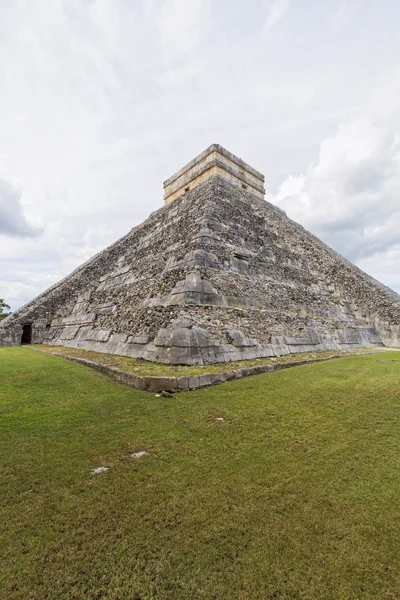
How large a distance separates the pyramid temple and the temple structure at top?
3.8 inches

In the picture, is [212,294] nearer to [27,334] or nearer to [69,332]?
[69,332]

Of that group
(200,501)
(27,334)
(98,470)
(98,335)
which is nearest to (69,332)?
(98,335)

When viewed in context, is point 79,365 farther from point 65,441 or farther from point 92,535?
point 92,535

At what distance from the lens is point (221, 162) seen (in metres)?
16.9

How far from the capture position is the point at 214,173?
53.6 feet

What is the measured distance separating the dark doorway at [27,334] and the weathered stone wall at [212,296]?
0.90ft

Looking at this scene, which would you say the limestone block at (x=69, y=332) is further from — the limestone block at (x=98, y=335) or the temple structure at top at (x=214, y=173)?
the temple structure at top at (x=214, y=173)

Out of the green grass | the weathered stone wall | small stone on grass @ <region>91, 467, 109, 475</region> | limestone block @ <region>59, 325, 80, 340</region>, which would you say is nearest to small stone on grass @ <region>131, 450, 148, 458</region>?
the green grass

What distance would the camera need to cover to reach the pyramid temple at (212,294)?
813 centimetres

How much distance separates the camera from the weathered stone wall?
809 cm

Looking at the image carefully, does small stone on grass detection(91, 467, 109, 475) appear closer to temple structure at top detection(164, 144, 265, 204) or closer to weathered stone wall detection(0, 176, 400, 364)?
weathered stone wall detection(0, 176, 400, 364)

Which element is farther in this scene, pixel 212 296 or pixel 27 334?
pixel 27 334

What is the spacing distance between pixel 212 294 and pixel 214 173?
1037cm

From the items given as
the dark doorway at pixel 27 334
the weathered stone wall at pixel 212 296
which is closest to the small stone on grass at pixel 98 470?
the weathered stone wall at pixel 212 296
